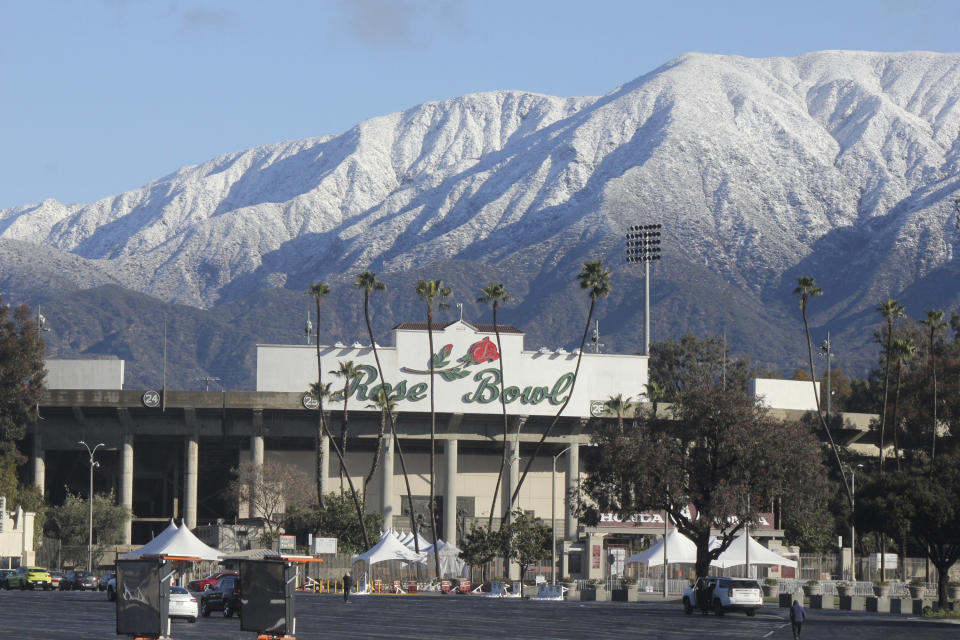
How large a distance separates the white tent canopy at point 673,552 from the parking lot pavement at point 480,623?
14228mm

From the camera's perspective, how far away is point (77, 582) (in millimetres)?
96312

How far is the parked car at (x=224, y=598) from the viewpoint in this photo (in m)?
63.9

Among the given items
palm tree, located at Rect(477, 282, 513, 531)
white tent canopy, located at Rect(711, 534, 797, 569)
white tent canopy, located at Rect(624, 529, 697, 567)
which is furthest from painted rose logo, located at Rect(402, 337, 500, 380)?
white tent canopy, located at Rect(711, 534, 797, 569)

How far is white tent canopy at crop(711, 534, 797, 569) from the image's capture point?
299ft

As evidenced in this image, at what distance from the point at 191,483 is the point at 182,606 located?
2874 inches

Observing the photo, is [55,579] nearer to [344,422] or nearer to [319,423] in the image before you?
[319,423]

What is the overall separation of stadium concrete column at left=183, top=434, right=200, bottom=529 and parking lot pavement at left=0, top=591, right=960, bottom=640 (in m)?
50.2

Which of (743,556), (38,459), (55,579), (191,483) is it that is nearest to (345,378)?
(191,483)

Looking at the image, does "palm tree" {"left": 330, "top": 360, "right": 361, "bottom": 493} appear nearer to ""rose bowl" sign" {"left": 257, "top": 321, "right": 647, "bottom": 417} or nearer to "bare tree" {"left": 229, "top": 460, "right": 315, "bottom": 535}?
""rose bowl" sign" {"left": 257, "top": 321, "right": 647, "bottom": 417}

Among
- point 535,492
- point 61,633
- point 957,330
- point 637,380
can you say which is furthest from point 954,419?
point 61,633

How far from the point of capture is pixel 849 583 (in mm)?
90438

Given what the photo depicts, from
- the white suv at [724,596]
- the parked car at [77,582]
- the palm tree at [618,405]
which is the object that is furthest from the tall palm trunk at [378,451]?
the white suv at [724,596]

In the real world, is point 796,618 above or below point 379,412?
below

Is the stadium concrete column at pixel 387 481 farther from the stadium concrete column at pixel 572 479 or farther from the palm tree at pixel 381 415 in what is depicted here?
the stadium concrete column at pixel 572 479
